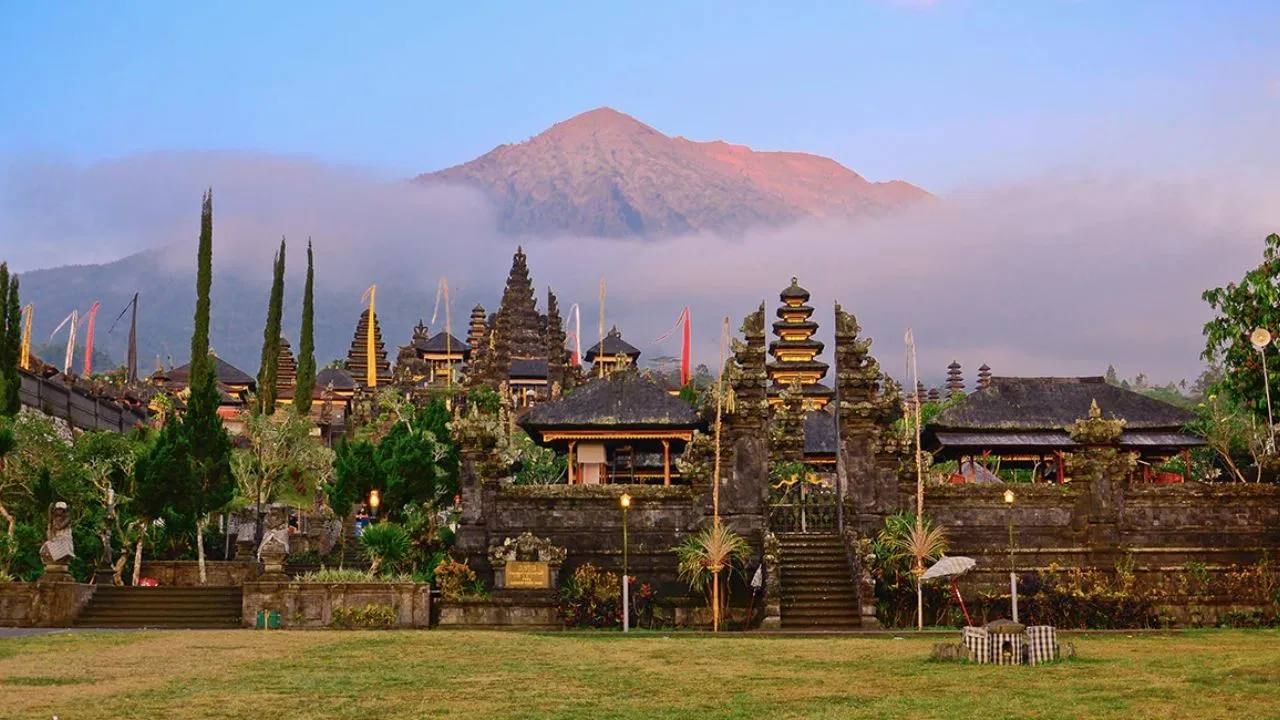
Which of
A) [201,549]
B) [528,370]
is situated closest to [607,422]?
[201,549]

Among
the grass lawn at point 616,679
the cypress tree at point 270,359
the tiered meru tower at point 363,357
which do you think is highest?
the tiered meru tower at point 363,357

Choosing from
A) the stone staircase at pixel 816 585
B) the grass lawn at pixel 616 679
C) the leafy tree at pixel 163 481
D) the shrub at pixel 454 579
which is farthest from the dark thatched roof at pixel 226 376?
the grass lawn at pixel 616 679

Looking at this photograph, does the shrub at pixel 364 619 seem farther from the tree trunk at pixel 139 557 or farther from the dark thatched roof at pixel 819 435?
the dark thatched roof at pixel 819 435

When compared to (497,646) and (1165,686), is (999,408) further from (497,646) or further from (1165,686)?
(1165,686)

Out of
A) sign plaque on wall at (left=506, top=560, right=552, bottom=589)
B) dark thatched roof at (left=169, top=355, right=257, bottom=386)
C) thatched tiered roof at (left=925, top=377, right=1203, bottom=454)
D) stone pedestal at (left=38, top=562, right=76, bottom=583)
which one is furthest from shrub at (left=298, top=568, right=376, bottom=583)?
dark thatched roof at (left=169, top=355, right=257, bottom=386)

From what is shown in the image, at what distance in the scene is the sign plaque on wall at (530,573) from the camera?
132 feet

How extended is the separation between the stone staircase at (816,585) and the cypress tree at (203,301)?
89.6ft

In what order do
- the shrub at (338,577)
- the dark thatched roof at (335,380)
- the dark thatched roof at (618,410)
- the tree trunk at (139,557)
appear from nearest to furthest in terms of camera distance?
the shrub at (338,577)
the tree trunk at (139,557)
the dark thatched roof at (618,410)
the dark thatched roof at (335,380)

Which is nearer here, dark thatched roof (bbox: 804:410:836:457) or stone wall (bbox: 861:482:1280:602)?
stone wall (bbox: 861:482:1280:602)

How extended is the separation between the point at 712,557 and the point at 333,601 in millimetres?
10092

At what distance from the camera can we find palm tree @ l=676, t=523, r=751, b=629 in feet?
129

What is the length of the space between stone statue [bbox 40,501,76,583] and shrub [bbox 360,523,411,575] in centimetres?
839

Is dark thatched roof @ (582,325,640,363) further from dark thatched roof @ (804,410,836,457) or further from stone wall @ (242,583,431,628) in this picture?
stone wall @ (242,583,431,628)

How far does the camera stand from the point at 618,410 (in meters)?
54.8
